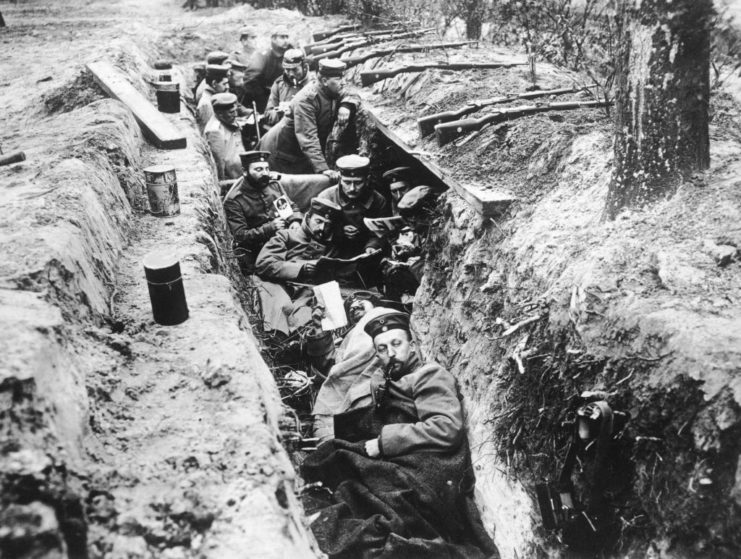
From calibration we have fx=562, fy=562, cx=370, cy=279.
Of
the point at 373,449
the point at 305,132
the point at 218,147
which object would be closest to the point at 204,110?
the point at 218,147

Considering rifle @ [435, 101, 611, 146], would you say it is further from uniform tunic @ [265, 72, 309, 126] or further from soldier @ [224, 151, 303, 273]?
uniform tunic @ [265, 72, 309, 126]

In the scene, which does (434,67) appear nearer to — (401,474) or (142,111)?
(142,111)

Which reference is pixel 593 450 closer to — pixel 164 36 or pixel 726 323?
pixel 726 323

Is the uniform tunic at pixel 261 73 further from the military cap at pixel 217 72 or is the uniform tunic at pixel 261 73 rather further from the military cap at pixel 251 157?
the military cap at pixel 251 157

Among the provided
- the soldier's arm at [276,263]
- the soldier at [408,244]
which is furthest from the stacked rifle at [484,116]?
the soldier's arm at [276,263]

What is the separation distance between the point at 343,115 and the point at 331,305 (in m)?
2.93

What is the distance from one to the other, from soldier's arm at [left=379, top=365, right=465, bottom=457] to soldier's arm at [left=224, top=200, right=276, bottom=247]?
124 inches

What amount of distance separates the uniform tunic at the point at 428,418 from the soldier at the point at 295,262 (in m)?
1.73

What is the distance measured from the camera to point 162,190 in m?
4.09

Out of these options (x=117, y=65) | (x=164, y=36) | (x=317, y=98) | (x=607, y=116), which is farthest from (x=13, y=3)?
(x=607, y=116)

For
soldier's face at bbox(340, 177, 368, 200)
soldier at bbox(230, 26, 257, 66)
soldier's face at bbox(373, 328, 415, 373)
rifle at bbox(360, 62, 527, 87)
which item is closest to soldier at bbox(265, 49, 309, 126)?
rifle at bbox(360, 62, 527, 87)

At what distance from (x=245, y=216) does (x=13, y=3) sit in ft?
48.5

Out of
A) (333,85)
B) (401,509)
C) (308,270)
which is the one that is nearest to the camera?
(401,509)

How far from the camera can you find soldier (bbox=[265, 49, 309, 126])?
8242 mm
